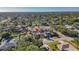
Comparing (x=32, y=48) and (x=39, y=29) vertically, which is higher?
(x=39, y=29)

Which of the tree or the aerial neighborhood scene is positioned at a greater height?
the aerial neighborhood scene

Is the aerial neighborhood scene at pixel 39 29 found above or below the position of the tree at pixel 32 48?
above

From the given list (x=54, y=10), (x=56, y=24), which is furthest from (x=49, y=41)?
(x=54, y=10)
